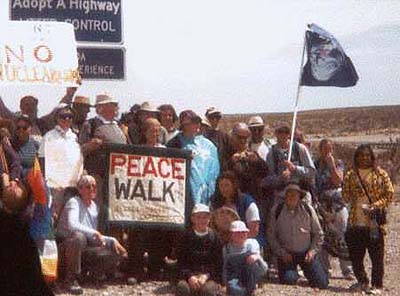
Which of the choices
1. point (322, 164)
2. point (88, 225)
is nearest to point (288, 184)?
point (322, 164)

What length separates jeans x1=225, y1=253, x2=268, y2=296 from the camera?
9234 millimetres

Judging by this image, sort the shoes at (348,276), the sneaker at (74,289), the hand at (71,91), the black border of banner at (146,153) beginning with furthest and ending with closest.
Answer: the shoes at (348,276)
the hand at (71,91)
the black border of banner at (146,153)
the sneaker at (74,289)

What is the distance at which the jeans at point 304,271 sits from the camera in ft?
33.6

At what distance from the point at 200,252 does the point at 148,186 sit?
1.06 metres

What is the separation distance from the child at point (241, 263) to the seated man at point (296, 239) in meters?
0.94

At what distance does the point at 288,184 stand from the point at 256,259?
4.00 ft

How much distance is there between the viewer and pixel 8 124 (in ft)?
28.8

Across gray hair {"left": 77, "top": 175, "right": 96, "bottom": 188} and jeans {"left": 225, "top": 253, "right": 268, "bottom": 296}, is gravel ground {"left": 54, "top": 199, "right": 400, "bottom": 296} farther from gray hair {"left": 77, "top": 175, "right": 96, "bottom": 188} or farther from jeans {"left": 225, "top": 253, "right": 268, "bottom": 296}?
gray hair {"left": 77, "top": 175, "right": 96, "bottom": 188}

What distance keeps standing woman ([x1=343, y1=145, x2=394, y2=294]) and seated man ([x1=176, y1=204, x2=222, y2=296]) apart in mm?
1819

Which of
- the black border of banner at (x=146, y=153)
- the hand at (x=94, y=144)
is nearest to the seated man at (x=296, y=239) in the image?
the black border of banner at (x=146, y=153)

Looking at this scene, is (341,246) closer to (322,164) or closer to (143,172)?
(322,164)

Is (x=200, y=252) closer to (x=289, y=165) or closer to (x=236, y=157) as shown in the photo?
(x=236, y=157)

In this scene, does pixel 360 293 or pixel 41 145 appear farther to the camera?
pixel 360 293

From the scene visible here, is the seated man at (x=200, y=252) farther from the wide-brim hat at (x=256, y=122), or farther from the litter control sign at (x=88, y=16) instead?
the litter control sign at (x=88, y=16)
